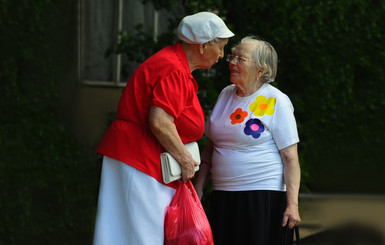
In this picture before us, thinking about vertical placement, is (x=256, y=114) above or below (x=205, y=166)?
above

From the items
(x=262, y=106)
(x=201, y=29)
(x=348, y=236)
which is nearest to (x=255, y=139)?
(x=262, y=106)

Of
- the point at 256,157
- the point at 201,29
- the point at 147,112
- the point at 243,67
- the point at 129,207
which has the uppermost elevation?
the point at 201,29

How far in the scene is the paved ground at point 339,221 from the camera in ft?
19.7

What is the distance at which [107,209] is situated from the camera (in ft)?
9.81

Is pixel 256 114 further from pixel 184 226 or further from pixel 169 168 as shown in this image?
pixel 184 226

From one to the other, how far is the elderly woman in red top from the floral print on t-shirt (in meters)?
0.30

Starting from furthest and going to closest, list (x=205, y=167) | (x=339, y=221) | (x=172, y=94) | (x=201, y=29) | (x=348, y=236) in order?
(x=339, y=221)
(x=348, y=236)
(x=205, y=167)
(x=201, y=29)
(x=172, y=94)

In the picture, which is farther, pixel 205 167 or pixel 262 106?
pixel 205 167

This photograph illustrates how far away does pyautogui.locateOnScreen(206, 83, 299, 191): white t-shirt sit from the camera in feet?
10.4

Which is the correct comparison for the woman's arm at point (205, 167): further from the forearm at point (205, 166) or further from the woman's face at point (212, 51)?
the woman's face at point (212, 51)

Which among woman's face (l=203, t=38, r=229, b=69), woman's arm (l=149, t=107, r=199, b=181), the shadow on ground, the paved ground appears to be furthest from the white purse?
the shadow on ground

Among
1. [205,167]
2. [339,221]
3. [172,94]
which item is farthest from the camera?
[339,221]

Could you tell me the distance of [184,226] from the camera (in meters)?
3.00

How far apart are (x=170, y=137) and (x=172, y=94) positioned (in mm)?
203
